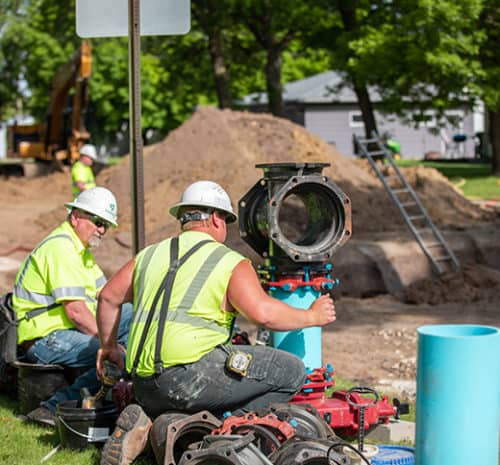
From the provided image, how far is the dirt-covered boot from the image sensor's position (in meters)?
4.86

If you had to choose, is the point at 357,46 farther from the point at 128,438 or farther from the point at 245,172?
the point at 128,438

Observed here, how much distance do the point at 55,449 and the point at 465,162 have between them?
37.2 m

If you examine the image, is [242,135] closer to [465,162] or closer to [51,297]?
[51,297]

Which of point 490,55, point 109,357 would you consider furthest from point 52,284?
point 490,55

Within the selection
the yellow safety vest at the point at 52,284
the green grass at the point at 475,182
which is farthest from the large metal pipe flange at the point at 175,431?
the green grass at the point at 475,182

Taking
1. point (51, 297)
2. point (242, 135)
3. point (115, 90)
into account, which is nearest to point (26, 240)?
point (242, 135)

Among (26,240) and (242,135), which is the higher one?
(242,135)

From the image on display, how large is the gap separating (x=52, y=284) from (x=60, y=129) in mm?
24698

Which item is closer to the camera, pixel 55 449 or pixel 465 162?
pixel 55 449

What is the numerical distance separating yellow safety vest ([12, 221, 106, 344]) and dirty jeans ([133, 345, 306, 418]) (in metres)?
1.43

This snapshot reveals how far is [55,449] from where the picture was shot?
218 inches

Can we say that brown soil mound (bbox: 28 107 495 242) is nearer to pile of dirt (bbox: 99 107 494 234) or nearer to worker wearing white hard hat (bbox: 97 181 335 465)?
pile of dirt (bbox: 99 107 494 234)

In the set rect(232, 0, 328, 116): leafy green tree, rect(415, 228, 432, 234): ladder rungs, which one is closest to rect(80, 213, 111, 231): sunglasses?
rect(415, 228, 432, 234): ladder rungs

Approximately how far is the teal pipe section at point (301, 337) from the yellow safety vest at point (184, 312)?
0.64 meters
